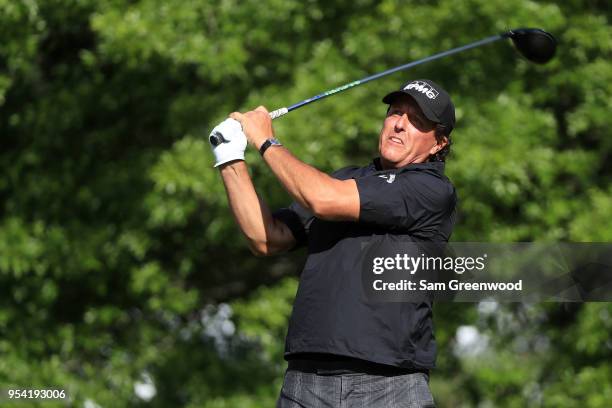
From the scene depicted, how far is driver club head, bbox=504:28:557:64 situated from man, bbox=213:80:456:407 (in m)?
1.64

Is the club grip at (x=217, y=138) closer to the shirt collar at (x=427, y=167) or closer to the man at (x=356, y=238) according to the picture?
the man at (x=356, y=238)

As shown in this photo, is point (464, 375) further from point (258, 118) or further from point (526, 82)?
point (258, 118)

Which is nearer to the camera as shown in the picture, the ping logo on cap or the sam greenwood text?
the sam greenwood text

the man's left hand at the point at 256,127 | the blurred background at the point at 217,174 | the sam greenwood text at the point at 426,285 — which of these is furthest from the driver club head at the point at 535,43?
the blurred background at the point at 217,174

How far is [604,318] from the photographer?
29.6 feet

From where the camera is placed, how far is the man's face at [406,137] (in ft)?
13.7

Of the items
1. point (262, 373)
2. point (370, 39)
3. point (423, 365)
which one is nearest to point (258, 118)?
point (423, 365)

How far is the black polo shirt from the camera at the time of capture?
381 cm

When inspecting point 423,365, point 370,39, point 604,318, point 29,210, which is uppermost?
point 370,39

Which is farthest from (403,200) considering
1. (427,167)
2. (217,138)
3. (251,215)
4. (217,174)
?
(217,174)

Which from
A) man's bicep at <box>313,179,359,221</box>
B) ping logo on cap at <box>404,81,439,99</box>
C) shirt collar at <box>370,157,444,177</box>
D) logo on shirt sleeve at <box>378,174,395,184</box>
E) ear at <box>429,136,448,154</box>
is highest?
ping logo on cap at <box>404,81,439,99</box>

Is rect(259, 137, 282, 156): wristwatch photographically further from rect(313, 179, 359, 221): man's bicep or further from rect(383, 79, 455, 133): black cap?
rect(383, 79, 455, 133): black cap

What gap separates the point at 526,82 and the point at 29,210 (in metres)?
4.59

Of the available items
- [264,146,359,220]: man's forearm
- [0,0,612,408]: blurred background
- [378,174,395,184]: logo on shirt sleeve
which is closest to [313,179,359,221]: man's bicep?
[264,146,359,220]: man's forearm
